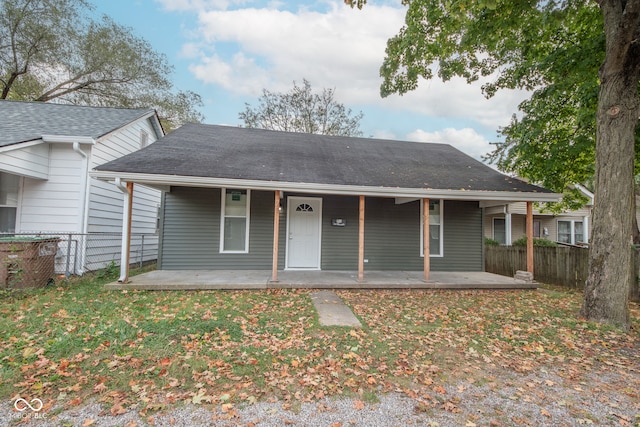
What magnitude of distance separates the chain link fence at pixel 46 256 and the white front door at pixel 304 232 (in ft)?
15.6

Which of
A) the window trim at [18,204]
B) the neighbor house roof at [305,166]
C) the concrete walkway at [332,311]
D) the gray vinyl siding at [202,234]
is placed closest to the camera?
the concrete walkway at [332,311]

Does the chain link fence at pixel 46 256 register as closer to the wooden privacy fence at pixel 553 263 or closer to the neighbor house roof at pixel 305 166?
the neighbor house roof at pixel 305 166

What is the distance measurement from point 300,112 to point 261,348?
18.6 metres

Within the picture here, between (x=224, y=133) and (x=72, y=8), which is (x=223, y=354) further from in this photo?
A: (x=72, y=8)

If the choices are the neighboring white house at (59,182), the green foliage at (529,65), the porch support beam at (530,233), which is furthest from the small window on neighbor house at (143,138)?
the porch support beam at (530,233)

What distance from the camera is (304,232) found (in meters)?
8.33

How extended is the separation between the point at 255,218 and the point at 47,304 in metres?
4.44

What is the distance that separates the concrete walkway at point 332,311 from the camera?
4.31 m

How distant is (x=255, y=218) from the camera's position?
26.7 feet

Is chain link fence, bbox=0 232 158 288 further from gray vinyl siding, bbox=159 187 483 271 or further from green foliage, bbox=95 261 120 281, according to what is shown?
gray vinyl siding, bbox=159 187 483 271

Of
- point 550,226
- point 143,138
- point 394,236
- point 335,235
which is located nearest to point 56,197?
point 143,138

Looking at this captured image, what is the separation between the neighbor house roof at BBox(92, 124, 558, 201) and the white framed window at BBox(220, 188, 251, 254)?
1072 millimetres

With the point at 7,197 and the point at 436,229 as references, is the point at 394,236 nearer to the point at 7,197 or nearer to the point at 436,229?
the point at 436,229

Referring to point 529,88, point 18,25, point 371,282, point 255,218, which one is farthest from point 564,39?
point 18,25
